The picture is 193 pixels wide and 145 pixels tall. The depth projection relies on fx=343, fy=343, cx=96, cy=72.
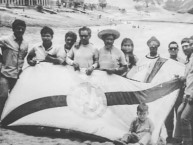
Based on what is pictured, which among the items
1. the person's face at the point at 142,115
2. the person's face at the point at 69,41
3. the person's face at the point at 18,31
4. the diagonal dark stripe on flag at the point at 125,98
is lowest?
the person's face at the point at 142,115

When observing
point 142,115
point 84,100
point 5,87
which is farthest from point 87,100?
point 5,87

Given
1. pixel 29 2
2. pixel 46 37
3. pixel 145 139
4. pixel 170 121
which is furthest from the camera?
pixel 29 2

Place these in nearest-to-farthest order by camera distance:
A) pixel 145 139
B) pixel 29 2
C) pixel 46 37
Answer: pixel 145 139
pixel 46 37
pixel 29 2

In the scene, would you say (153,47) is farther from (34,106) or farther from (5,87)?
(5,87)

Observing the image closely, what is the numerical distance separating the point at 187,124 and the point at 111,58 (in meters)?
1.14

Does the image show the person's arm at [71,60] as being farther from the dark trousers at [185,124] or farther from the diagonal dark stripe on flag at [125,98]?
the dark trousers at [185,124]

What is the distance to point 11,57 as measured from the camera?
388 cm

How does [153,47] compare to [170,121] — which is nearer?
[170,121]

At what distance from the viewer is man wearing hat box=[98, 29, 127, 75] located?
12.6 feet

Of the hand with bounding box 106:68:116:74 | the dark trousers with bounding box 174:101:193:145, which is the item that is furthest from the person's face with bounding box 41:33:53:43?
the dark trousers with bounding box 174:101:193:145

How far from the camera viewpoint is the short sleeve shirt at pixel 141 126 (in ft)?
11.3

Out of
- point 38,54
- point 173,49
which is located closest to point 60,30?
point 38,54

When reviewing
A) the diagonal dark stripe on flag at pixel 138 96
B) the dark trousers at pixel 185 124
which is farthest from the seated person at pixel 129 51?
the dark trousers at pixel 185 124

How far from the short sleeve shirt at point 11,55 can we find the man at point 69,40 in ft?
1.61
